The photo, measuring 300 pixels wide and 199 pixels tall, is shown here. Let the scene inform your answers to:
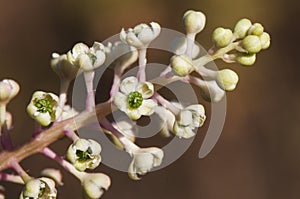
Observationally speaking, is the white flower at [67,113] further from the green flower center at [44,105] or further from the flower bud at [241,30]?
the flower bud at [241,30]

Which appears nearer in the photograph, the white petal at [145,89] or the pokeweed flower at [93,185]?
the white petal at [145,89]

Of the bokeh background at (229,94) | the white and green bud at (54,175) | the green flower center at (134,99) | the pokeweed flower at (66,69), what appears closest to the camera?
the green flower center at (134,99)

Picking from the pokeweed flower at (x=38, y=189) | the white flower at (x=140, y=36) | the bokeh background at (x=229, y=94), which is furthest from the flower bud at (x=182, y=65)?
the bokeh background at (x=229, y=94)

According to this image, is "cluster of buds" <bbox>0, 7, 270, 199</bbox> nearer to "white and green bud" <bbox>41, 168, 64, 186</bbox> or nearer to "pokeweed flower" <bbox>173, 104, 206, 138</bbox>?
"pokeweed flower" <bbox>173, 104, 206, 138</bbox>

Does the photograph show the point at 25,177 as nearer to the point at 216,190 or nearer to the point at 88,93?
the point at 88,93

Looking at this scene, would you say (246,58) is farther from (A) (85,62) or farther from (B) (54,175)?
(B) (54,175)

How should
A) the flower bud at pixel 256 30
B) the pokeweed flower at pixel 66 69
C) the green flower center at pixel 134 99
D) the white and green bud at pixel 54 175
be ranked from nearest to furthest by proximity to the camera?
the green flower center at pixel 134 99 → the flower bud at pixel 256 30 → the pokeweed flower at pixel 66 69 → the white and green bud at pixel 54 175

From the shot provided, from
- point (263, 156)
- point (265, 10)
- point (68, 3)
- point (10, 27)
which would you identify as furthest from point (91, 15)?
point (263, 156)
